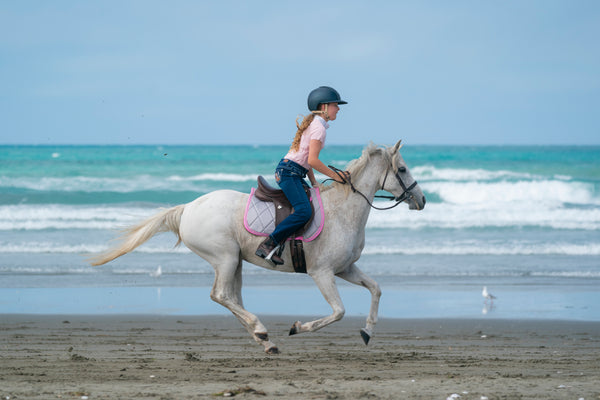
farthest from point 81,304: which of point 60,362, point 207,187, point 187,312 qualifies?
point 207,187

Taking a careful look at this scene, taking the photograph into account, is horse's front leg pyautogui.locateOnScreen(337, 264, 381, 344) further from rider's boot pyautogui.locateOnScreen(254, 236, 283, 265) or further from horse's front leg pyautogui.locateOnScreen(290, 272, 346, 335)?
rider's boot pyautogui.locateOnScreen(254, 236, 283, 265)

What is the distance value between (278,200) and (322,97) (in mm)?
1037

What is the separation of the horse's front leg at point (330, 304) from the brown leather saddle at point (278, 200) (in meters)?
0.47

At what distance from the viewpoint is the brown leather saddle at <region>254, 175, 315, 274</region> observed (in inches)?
248

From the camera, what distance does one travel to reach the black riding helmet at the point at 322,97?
6363 millimetres

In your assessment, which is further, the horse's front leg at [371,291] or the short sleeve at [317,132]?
the horse's front leg at [371,291]

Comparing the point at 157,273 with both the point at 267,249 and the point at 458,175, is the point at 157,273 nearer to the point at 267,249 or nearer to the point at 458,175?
the point at 267,249

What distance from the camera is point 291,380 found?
16.8ft

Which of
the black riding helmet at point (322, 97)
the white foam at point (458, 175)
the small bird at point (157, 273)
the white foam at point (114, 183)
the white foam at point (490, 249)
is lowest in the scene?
the small bird at point (157, 273)

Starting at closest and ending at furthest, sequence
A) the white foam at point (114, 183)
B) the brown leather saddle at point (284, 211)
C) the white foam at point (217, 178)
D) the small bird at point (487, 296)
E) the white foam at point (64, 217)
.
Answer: the brown leather saddle at point (284, 211)
the small bird at point (487, 296)
the white foam at point (64, 217)
the white foam at point (114, 183)
the white foam at point (217, 178)

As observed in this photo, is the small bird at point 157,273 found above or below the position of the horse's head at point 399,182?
below

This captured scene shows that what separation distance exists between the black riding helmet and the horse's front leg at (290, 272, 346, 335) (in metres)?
1.57

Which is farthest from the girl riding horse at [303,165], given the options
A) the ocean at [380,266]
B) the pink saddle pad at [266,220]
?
the ocean at [380,266]

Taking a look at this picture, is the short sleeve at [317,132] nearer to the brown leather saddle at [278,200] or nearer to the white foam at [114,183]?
the brown leather saddle at [278,200]
